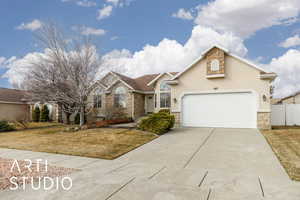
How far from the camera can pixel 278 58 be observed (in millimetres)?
21156

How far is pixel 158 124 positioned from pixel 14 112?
21919 mm

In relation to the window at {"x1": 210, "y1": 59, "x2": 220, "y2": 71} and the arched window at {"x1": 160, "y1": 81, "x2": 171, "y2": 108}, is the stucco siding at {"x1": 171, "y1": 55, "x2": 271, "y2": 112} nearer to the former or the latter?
the window at {"x1": 210, "y1": 59, "x2": 220, "y2": 71}

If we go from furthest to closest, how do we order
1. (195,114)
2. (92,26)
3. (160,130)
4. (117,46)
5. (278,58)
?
1. (278,58)
2. (117,46)
3. (92,26)
4. (195,114)
5. (160,130)

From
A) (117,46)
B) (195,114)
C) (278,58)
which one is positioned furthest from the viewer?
(278,58)

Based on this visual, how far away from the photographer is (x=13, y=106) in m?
24.7

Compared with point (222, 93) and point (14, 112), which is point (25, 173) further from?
point (14, 112)

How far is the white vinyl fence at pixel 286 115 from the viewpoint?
49.6 ft

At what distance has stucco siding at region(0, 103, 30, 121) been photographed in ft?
76.7

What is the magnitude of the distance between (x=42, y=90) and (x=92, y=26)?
22.4 feet

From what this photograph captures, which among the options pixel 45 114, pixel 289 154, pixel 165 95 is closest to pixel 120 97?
pixel 165 95

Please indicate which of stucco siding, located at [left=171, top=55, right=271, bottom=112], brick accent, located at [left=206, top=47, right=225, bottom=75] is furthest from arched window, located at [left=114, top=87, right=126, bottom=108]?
brick accent, located at [left=206, top=47, right=225, bottom=75]

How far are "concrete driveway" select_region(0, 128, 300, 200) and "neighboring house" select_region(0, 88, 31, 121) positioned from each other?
62.3ft

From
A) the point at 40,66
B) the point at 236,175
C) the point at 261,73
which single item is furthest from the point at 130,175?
the point at 40,66

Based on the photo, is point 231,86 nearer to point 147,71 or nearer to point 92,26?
point 92,26
